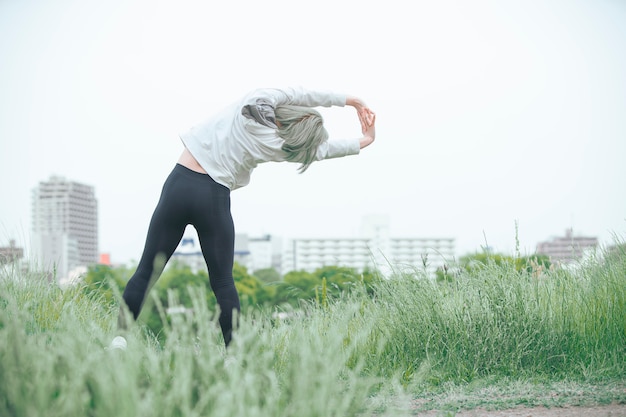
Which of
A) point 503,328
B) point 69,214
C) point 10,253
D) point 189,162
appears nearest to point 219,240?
point 189,162

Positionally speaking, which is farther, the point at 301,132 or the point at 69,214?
the point at 69,214

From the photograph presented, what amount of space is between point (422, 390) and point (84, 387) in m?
1.76

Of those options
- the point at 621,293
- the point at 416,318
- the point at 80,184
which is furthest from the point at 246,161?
the point at 80,184

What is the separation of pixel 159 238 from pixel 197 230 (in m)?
0.19

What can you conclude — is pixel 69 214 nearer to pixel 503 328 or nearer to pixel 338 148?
pixel 338 148

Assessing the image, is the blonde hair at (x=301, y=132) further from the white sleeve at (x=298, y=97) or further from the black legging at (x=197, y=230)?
the black legging at (x=197, y=230)

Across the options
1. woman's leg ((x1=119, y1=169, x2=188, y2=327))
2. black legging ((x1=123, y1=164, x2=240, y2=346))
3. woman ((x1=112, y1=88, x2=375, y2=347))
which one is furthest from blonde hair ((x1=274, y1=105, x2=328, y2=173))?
woman's leg ((x1=119, y1=169, x2=188, y2=327))

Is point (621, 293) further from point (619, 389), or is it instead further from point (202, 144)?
point (202, 144)

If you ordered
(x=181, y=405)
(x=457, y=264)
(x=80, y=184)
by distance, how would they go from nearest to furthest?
1. (x=181, y=405)
2. (x=457, y=264)
3. (x=80, y=184)

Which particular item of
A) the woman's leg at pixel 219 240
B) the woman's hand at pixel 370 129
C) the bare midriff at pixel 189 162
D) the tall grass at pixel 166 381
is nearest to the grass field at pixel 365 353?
the tall grass at pixel 166 381

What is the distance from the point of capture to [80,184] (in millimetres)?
161250

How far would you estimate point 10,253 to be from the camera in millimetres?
4977

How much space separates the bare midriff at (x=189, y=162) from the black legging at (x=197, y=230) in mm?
21

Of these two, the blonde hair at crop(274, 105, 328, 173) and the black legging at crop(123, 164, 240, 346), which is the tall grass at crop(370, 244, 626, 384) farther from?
the blonde hair at crop(274, 105, 328, 173)
